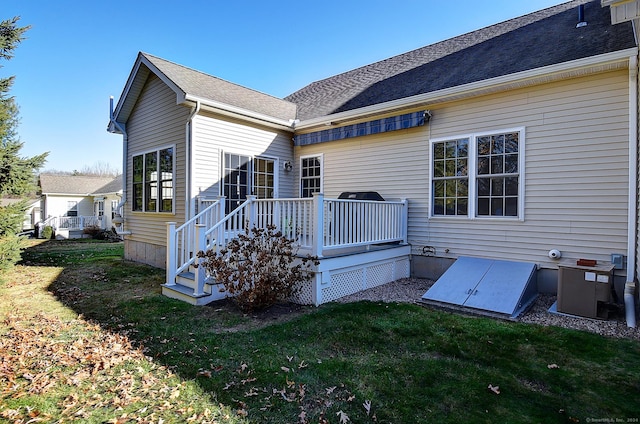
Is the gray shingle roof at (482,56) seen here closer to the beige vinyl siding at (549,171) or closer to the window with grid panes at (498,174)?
the beige vinyl siding at (549,171)

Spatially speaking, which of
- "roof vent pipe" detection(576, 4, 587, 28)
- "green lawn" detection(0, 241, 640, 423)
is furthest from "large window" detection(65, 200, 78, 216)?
"roof vent pipe" detection(576, 4, 587, 28)

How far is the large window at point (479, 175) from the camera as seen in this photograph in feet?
20.3

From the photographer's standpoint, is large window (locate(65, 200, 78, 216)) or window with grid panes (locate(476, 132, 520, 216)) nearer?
window with grid panes (locate(476, 132, 520, 216))

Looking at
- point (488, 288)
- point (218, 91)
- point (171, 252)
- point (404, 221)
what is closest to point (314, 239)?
point (171, 252)

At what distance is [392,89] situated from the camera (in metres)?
8.26

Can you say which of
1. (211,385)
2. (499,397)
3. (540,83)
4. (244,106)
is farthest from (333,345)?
(244,106)

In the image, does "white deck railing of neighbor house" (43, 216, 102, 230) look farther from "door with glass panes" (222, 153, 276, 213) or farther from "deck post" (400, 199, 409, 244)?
"deck post" (400, 199, 409, 244)

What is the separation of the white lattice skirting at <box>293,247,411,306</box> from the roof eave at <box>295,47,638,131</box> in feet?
10.7

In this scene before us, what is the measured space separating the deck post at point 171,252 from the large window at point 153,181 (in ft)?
7.71

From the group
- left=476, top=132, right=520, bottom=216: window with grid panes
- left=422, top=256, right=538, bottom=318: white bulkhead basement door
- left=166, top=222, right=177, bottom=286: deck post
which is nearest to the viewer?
left=422, top=256, right=538, bottom=318: white bulkhead basement door

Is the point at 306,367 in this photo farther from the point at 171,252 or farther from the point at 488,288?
the point at 171,252

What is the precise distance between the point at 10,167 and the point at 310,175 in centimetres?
683

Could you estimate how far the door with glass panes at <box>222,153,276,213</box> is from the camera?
25.8 ft

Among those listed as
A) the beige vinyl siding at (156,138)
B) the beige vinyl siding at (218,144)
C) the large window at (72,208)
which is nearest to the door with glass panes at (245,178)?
the beige vinyl siding at (218,144)
